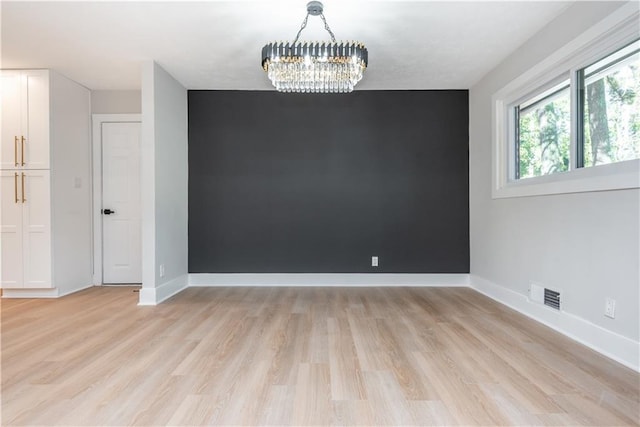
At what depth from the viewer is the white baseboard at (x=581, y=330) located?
6.93ft

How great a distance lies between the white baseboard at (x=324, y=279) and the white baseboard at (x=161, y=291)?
29 centimetres

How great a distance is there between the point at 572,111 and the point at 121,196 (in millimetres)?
4977

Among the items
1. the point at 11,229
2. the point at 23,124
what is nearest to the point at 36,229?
the point at 11,229

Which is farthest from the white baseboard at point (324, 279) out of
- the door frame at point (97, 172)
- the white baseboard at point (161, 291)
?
the door frame at point (97, 172)

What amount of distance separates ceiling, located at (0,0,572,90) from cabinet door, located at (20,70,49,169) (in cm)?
16

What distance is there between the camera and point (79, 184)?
14.4 feet

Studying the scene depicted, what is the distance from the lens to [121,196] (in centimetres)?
466

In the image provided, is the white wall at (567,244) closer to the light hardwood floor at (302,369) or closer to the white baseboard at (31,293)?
the light hardwood floor at (302,369)

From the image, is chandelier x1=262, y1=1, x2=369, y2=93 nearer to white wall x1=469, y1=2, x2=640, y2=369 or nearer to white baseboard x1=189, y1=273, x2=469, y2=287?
white wall x1=469, y1=2, x2=640, y2=369

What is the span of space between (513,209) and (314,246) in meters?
2.33

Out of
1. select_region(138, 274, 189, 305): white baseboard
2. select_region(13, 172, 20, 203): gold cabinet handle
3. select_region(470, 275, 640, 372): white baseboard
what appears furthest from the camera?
select_region(13, 172, 20, 203): gold cabinet handle

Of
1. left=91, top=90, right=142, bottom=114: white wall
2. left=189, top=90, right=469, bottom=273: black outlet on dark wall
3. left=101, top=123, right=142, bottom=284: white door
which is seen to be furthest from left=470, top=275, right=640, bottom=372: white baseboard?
left=91, top=90, right=142, bottom=114: white wall

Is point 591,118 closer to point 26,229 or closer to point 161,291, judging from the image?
point 161,291

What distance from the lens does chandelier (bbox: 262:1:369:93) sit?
2812mm
